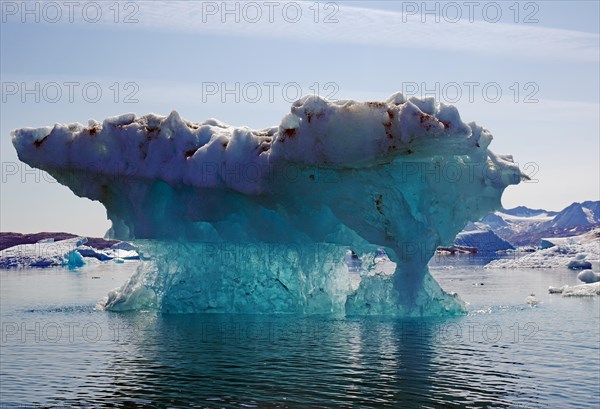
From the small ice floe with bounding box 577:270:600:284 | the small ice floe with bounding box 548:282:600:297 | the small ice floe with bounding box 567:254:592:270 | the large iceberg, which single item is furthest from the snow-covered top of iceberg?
the small ice floe with bounding box 567:254:592:270

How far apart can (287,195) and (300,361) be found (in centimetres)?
715

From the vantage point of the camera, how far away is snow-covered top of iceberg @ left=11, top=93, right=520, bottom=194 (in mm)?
22688

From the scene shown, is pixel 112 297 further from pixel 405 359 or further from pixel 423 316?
pixel 405 359

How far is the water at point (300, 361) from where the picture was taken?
1673 cm

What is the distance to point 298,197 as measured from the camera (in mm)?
26016

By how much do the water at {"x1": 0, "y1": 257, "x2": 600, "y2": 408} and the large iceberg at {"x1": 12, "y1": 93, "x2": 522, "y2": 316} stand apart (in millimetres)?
1397

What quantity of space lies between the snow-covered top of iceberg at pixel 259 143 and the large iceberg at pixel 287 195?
39mm

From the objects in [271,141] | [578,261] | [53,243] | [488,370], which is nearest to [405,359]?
[488,370]

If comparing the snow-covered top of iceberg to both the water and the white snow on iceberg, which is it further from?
the white snow on iceberg

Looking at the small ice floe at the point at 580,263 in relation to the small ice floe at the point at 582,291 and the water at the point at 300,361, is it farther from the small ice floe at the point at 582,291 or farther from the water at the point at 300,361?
the water at the point at 300,361

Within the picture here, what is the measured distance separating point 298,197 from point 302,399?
10.4 m

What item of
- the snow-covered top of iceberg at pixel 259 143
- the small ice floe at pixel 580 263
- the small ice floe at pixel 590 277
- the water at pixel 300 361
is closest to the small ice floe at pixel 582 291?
the small ice floe at pixel 590 277

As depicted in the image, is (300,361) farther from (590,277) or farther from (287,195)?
(590,277)

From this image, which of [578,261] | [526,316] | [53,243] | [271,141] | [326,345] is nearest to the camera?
[326,345]
